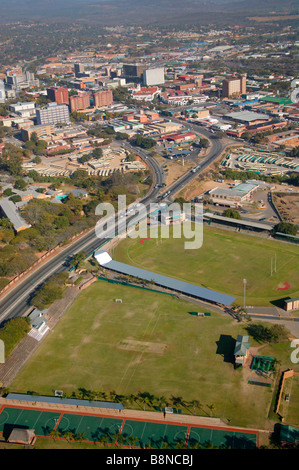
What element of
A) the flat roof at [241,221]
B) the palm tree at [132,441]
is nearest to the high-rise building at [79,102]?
the flat roof at [241,221]

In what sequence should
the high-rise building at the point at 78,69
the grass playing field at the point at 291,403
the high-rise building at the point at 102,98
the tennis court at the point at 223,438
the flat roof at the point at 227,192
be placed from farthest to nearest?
1. the high-rise building at the point at 78,69
2. the high-rise building at the point at 102,98
3. the flat roof at the point at 227,192
4. the grass playing field at the point at 291,403
5. the tennis court at the point at 223,438

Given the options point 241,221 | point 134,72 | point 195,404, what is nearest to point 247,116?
point 241,221

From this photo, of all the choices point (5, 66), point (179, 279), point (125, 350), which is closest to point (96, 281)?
point (179, 279)

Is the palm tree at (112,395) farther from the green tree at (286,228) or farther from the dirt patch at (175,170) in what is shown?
the dirt patch at (175,170)

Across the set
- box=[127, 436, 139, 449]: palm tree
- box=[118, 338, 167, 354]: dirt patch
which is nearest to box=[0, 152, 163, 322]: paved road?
box=[118, 338, 167, 354]: dirt patch

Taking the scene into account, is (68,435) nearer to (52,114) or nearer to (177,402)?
(177,402)

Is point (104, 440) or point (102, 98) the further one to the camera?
point (102, 98)
